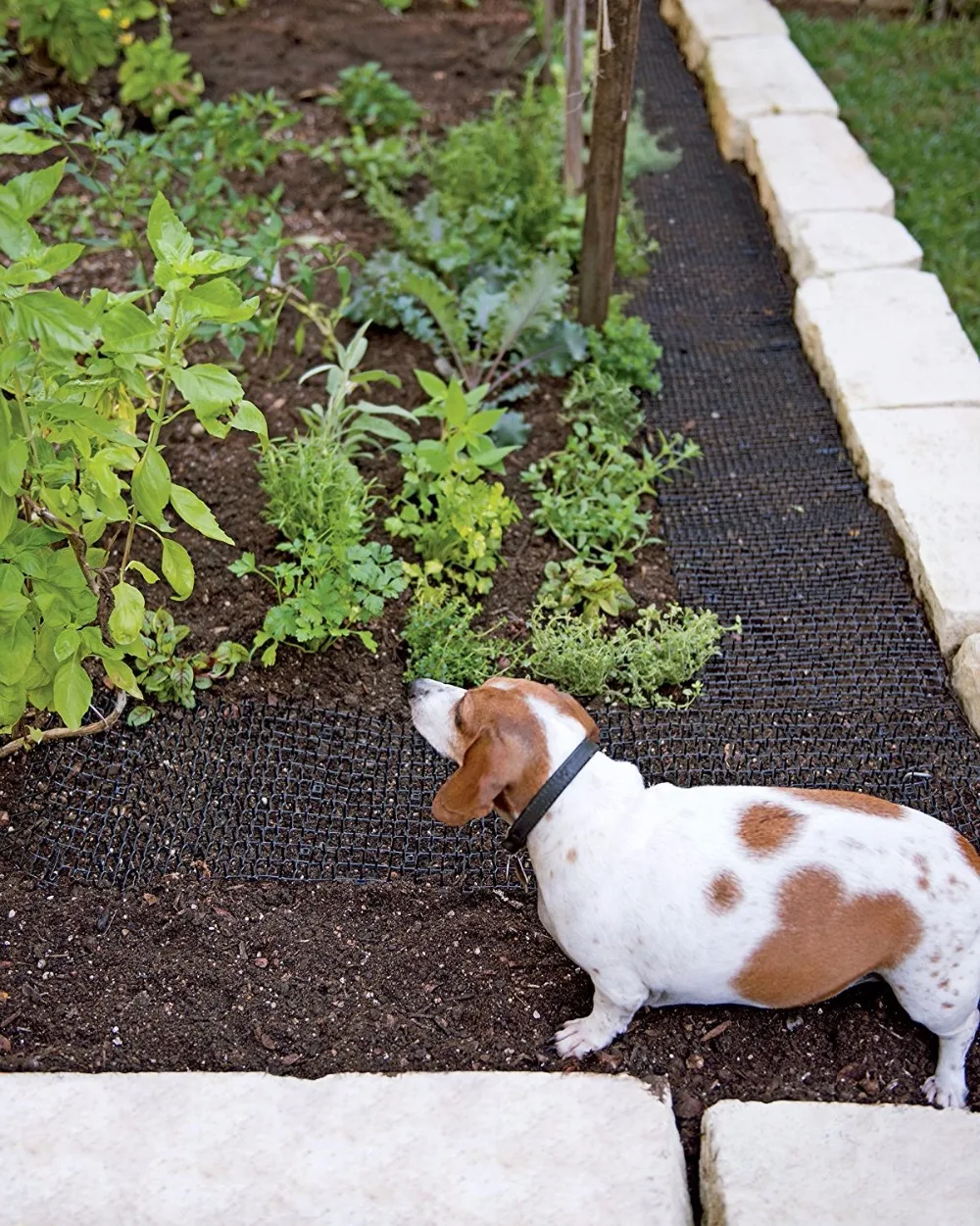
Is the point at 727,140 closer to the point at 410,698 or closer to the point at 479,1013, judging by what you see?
the point at 410,698

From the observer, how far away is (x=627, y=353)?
4.53 m

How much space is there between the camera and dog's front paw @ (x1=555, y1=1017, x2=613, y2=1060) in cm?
270

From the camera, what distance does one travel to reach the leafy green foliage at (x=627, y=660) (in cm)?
347

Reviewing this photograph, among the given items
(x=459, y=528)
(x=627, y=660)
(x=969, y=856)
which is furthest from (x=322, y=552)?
(x=969, y=856)

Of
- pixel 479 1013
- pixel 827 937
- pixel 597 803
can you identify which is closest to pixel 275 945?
pixel 479 1013

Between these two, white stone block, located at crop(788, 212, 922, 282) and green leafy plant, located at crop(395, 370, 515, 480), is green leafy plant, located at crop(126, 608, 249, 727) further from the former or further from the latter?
white stone block, located at crop(788, 212, 922, 282)

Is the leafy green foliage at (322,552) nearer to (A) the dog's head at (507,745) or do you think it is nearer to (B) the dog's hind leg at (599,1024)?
(A) the dog's head at (507,745)

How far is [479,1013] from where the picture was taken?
2.79 metres

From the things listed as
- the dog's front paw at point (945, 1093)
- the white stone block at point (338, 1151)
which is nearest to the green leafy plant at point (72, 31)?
the white stone block at point (338, 1151)

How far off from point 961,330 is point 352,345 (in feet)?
7.86

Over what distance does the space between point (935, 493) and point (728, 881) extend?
1992 millimetres

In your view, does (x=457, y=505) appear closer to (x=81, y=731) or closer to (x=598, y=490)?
(x=598, y=490)

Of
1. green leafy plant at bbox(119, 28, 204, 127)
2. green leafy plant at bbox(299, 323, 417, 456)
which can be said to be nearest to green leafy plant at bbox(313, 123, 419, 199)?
green leafy plant at bbox(119, 28, 204, 127)

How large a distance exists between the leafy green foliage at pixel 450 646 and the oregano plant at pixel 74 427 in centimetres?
84
